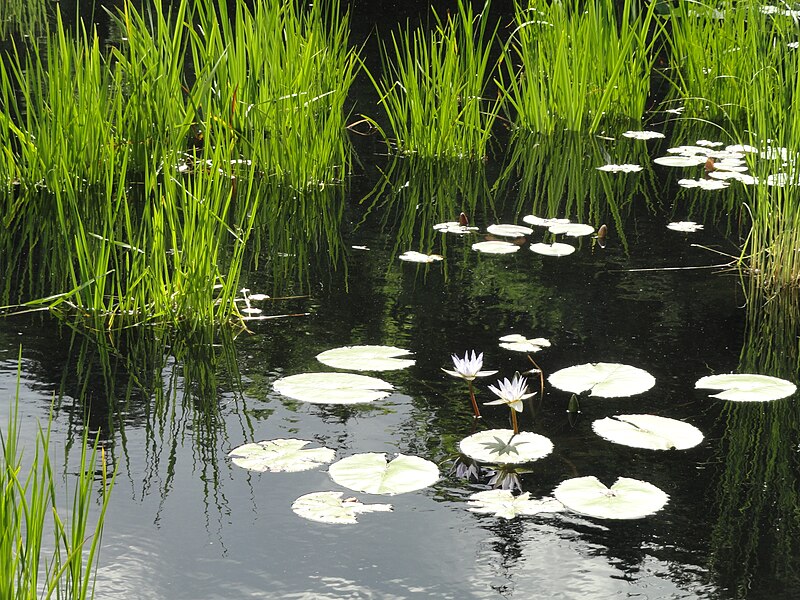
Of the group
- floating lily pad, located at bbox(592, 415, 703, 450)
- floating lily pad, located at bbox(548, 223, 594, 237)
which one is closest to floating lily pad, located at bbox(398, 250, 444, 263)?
floating lily pad, located at bbox(548, 223, 594, 237)

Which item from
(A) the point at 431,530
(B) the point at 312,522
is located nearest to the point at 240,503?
(B) the point at 312,522

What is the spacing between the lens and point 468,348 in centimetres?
313

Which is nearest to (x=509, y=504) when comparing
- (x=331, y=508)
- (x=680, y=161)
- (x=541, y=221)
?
(x=331, y=508)

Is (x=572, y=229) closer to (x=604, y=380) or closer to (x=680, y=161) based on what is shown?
(x=680, y=161)

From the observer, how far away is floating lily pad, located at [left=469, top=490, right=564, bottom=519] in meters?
2.25

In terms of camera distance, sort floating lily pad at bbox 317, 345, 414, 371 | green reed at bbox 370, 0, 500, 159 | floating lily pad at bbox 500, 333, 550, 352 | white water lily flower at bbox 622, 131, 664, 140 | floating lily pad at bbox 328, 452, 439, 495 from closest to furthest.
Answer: floating lily pad at bbox 328, 452, 439, 495 → floating lily pad at bbox 317, 345, 414, 371 → floating lily pad at bbox 500, 333, 550, 352 → green reed at bbox 370, 0, 500, 159 → white water lily flower at bbox 622, 131, 664, 140

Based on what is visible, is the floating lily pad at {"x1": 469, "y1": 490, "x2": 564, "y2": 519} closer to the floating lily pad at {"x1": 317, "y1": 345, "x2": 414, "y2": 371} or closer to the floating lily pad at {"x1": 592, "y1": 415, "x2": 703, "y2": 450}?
the floating lily pad at {"x1": 592, "y1": 415, "x2": 703, "y2": 450}

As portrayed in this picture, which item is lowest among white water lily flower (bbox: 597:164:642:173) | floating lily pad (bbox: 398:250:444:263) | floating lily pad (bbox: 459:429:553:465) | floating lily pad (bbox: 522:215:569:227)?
floating lily pad (bbox: 459:429:553:465)

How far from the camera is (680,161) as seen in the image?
17.2 feet

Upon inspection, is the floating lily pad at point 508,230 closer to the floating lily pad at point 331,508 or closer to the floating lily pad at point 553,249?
the floating lily pad at point 553,249

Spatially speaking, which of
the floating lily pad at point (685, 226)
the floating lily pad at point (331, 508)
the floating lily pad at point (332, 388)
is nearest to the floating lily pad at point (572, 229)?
the floating lily pad at point (685, 226)

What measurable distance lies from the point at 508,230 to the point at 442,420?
5.49ft

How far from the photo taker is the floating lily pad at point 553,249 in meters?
3.97

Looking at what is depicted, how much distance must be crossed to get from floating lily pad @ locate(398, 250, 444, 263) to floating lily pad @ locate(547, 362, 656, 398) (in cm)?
108
